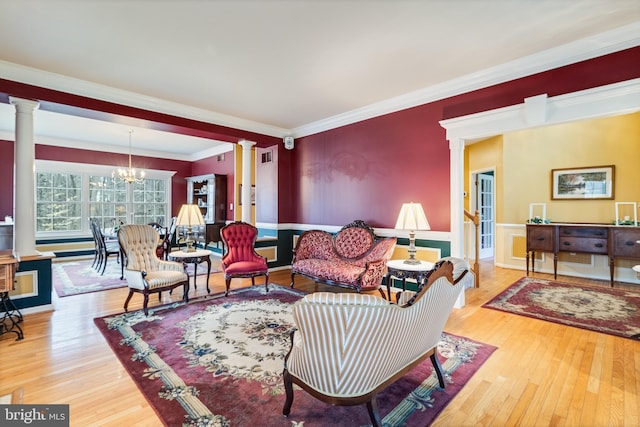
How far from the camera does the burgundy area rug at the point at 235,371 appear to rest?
1.86m

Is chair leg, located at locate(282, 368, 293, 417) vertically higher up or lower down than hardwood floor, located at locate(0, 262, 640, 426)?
higher up

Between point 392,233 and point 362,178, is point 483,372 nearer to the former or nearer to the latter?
point 392,233

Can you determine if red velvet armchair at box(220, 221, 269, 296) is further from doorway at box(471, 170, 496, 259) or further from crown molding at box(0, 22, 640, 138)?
doorway at box(471, 170, 496, 259)

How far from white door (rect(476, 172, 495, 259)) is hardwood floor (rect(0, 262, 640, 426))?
4585 millimetres

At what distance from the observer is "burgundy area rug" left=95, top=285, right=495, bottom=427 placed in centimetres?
186

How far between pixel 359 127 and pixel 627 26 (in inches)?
124

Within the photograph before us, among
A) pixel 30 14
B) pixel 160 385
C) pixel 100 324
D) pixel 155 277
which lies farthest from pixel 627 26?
pixel 100 324

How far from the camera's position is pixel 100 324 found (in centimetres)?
328

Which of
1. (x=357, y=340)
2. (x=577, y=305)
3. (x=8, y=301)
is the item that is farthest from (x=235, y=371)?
(x=577, y=305)

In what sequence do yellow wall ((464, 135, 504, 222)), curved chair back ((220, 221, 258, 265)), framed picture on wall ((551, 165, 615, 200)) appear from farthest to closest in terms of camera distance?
yellow wall ((464, 135, 504, 222)), framed picture on wall ((551, 165, 615, 200)), curved chair back ((220, 221, 258, 265))

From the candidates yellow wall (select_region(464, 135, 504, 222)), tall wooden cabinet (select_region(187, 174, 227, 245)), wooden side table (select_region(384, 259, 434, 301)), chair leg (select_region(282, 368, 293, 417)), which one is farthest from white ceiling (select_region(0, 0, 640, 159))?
yellow wall (select_region(464, 135, 504, 222))

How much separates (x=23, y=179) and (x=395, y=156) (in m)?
4.92

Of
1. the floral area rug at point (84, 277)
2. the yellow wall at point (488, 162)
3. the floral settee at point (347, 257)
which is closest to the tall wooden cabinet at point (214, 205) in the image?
the floral area rug at point (84, 277)

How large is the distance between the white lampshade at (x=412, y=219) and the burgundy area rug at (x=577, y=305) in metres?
1.52
